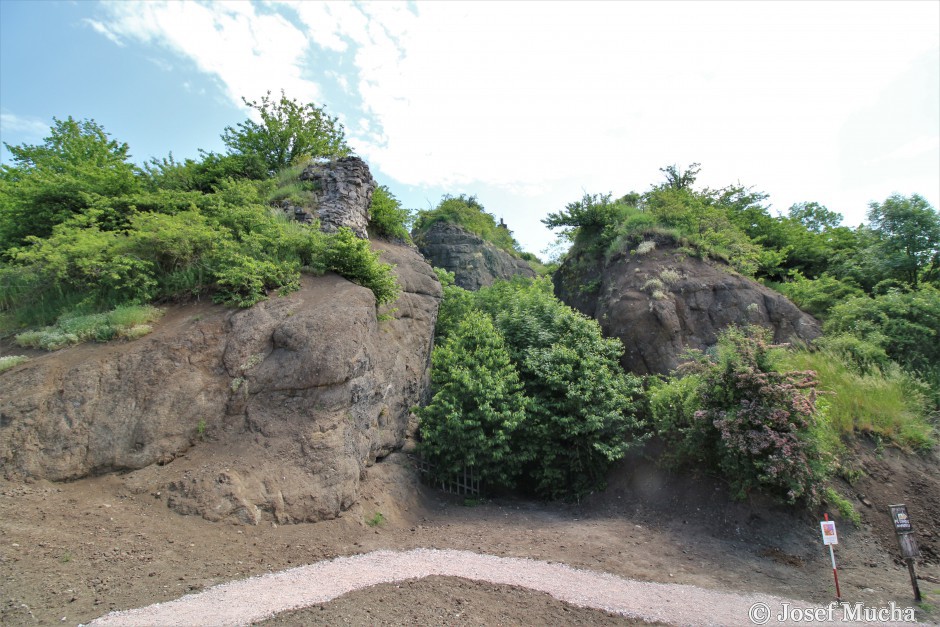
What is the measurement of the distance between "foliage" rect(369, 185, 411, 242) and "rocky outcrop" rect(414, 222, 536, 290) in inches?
386

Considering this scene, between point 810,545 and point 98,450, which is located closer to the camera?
point 98,450

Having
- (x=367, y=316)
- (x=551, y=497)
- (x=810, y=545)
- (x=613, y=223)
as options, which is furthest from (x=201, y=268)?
(x=613, y=223)

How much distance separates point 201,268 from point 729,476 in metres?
13.1

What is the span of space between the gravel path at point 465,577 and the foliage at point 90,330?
614 centimetres

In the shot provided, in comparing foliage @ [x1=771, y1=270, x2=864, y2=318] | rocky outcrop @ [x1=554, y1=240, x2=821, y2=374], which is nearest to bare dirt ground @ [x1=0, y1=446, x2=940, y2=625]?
rocky outcrop @ [x1=554, y1=240, x2=821, y2=374]

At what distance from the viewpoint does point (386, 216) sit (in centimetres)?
1669

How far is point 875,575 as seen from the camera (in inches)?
317

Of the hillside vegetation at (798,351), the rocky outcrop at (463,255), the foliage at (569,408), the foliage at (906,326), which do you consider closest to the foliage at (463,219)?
the rocky outcrop at (463,255)

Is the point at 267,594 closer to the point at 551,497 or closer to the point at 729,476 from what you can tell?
the point at 551,497

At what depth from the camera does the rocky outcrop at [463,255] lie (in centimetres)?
2734

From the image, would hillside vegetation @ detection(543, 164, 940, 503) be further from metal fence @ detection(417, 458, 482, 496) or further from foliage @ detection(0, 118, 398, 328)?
foliage @ detection(0, 118, 398, 328)

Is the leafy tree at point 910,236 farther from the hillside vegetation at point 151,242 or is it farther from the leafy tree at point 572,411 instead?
the hillside vegetation at point 151,242

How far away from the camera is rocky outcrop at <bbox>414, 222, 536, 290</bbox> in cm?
2734

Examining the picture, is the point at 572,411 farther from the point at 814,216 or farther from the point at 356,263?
the point at 814,216
